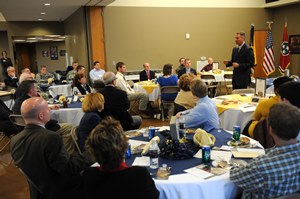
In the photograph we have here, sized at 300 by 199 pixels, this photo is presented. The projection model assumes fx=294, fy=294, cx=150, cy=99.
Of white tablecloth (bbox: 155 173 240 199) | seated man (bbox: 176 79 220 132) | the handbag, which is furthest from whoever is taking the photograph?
seated man (bbox: 176 79 220 132)

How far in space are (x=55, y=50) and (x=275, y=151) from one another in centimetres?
1594

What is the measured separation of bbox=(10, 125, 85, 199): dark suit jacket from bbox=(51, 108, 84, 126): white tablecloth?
2.43 metres

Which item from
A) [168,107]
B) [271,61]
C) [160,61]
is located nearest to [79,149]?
[168,107]

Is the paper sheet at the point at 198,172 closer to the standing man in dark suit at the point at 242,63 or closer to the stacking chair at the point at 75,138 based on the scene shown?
the stacking chair at the point at 75,138

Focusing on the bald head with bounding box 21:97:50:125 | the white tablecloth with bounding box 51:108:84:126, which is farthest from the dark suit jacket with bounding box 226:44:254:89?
the bald head with bounding box 21:97:50:125

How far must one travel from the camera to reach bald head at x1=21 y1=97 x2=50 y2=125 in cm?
220

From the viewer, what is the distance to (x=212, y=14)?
10.8 meters

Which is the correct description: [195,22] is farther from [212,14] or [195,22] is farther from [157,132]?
[157,132]

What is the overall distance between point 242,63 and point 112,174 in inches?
193

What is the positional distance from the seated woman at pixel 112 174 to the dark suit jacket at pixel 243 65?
4.72 meters

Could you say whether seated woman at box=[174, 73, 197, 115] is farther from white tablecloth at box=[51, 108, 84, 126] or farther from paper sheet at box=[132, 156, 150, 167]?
paper sheet at box=[132, 156, 150, 167]

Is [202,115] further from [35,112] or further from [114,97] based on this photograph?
[35,112]

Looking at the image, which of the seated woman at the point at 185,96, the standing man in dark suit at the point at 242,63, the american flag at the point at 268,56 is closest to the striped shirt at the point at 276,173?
the seated woman at the point at 185,96

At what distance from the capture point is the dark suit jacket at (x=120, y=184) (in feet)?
5.07
